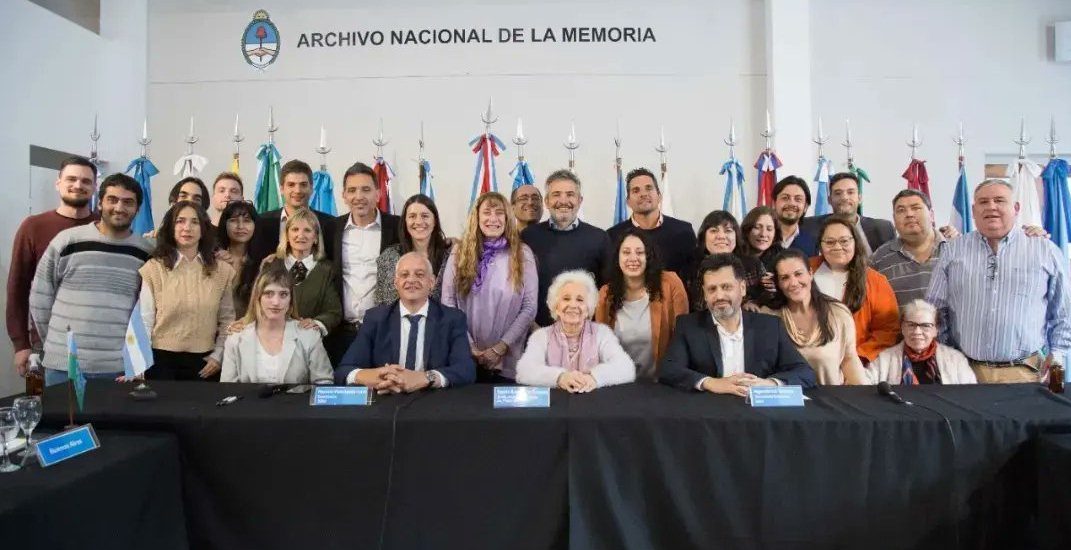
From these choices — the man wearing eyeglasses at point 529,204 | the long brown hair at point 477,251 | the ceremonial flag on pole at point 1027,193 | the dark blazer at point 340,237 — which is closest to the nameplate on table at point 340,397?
the long brown hair at point 477,251

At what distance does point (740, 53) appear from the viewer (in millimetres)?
5684

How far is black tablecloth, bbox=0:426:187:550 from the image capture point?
1.30m

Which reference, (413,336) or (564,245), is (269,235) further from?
(564,245)

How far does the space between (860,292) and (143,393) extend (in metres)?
2.83

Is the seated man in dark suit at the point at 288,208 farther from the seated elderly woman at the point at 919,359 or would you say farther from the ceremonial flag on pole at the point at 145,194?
the seated elderly woman at the point at 919,359

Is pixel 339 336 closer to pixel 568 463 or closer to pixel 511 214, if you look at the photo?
pixel 511 214

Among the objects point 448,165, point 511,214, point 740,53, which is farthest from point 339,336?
point 740,53

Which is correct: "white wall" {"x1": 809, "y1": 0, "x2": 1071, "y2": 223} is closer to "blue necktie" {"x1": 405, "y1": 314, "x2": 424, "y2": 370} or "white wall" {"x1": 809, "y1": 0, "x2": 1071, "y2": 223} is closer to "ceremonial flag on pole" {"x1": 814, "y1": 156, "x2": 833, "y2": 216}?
"ceremonial flag on pole" {"x1": 814, "y1": 156, "x2": 833, "y2": 216}

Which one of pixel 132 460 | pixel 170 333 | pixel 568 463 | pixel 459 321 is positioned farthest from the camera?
pixel 170 333

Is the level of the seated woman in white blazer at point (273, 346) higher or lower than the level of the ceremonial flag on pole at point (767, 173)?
lower

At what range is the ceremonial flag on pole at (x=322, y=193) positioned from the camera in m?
5.04

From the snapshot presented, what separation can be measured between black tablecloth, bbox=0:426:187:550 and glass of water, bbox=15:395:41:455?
0.34 ft

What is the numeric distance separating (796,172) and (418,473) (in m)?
4.58

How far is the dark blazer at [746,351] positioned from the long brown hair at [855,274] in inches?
23.1
